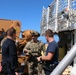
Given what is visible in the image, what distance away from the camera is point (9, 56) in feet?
19.9

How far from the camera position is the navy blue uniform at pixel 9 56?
19.6 ft

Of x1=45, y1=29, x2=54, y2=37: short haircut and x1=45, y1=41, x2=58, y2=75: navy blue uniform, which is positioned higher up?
x1=45, y1=29, x2=54, y2=37: short haircut

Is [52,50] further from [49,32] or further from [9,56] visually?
[9,56]

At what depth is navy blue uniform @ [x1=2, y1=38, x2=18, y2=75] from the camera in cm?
597

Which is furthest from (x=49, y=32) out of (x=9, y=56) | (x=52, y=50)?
(x=9, y=56)

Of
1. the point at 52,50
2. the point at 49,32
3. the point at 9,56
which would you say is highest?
the point at 49,32

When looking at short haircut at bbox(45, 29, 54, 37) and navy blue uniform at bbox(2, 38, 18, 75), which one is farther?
navy blue uniform at bbox(2, 38, 18, 75)

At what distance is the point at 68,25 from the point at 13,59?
5.14 metres

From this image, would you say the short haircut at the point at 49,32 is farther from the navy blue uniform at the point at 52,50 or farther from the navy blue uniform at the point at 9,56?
the navy blue uniform at the point at 9,56

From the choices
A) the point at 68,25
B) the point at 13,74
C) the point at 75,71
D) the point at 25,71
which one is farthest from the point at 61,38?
the point at 75,71

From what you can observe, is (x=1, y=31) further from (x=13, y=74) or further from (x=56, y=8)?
(x=13, y=74)

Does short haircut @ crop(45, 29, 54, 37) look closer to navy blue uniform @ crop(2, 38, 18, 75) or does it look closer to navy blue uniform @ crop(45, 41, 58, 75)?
navy blue uniform @ crop(45, 41, 58, 75)

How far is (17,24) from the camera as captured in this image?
1203cm

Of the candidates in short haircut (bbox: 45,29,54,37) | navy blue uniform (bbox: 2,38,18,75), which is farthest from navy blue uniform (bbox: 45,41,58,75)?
navy blue uniform (bbox: 2,38,18,75)
